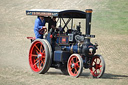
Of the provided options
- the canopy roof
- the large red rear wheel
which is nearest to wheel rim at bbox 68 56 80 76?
the large red rear wheel

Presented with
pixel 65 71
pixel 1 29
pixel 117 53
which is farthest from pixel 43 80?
pixel 1 29

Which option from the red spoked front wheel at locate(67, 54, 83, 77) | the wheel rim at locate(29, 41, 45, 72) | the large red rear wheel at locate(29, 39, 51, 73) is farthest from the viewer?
the wheel rim at locate(29, 41, 45, 72)

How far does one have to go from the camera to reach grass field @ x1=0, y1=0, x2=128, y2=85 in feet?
31.2

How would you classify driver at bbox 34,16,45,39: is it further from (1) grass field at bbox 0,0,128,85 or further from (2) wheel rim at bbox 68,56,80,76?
(2) wheel rim at bbox 68,56,80,76

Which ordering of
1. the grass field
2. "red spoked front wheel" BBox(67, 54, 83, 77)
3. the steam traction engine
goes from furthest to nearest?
1. the steam traction engine
2. "red spoked front wheel" BBox(67, 54, 83, 77)
3. the grass field

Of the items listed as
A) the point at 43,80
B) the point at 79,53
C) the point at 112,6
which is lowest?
the point at 43,80

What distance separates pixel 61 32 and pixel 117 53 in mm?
6336

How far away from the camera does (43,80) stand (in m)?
9.20

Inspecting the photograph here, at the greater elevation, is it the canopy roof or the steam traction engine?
the canopy roof

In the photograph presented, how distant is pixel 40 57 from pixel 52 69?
173 cm

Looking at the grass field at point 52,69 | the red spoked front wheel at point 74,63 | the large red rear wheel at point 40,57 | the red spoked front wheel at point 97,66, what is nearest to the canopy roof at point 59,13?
the large red rear wheel at point 40,57

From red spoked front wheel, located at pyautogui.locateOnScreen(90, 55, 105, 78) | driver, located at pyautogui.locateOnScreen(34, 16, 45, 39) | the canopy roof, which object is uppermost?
the canopy roof

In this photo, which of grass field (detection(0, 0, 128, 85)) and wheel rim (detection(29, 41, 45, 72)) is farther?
wheel rim (detection(29, 41, 45, 72))

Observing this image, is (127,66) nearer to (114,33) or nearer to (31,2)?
(114,33)
